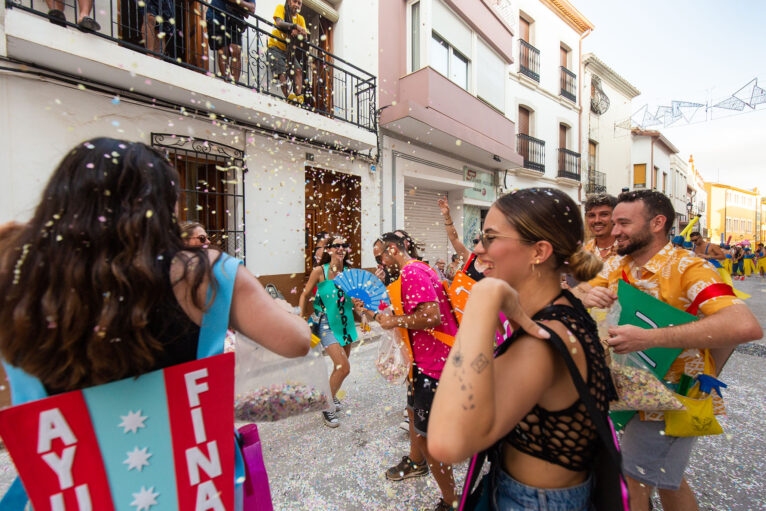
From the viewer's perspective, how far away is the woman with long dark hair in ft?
2.77

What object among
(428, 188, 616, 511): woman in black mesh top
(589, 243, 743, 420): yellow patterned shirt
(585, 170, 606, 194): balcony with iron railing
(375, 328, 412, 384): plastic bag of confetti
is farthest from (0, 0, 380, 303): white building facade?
(585, 170, 606, 194): balcony with iron railing

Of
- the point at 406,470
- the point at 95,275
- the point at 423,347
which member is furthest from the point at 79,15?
the point at 406,470

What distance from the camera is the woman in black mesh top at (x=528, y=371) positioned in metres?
0.87

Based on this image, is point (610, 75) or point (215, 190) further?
point (610, 75)

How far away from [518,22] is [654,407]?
1471cm

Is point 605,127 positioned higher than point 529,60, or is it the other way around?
point 529,60

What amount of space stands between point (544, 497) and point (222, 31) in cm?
692

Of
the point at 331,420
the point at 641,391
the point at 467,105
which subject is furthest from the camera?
the point at 467,105

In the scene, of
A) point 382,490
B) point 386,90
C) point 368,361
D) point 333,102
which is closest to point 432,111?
point 386,90

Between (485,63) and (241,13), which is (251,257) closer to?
(241,13)

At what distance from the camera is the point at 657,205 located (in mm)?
2117

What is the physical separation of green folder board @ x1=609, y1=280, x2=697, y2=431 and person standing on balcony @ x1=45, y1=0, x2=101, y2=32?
574cm

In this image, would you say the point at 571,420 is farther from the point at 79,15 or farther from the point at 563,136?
the point at 563,136

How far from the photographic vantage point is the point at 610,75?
696 inches
